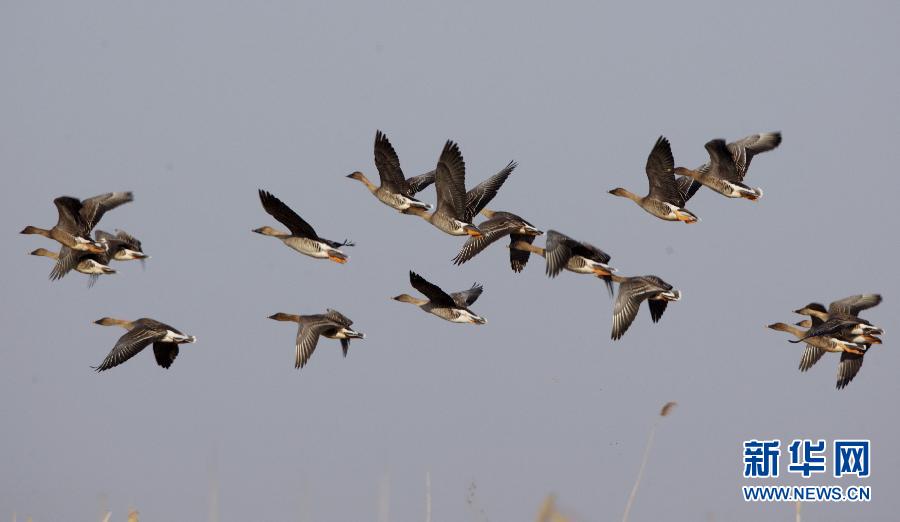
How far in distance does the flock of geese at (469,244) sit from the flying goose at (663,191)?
0.06 feet

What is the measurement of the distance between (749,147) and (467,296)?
5657mm

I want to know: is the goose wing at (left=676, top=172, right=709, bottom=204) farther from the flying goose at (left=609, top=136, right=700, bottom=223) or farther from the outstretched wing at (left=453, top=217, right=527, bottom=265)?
the outstretched wing at (left=453, top=217, right=527, bottom=265)

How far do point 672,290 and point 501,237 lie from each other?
3.13 metres

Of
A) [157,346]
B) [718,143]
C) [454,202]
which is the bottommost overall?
[157,346]

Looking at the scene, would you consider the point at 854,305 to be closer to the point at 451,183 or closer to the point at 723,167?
the point at 723,167

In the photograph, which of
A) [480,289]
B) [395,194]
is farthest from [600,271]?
[395,194]

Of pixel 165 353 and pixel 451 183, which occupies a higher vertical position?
pixel 451 183

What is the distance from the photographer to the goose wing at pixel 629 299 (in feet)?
59.5

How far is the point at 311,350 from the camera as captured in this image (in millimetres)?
17797

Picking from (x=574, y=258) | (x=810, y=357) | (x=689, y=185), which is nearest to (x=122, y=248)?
(x=574, y=258)

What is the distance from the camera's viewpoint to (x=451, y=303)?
19.4 m

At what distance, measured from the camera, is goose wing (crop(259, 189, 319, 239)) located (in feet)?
57.5

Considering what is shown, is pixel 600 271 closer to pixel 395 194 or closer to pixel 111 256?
pixel 395 194

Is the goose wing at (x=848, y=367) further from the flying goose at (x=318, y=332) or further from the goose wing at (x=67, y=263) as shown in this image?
the goose wing at (x=67, y=263)
